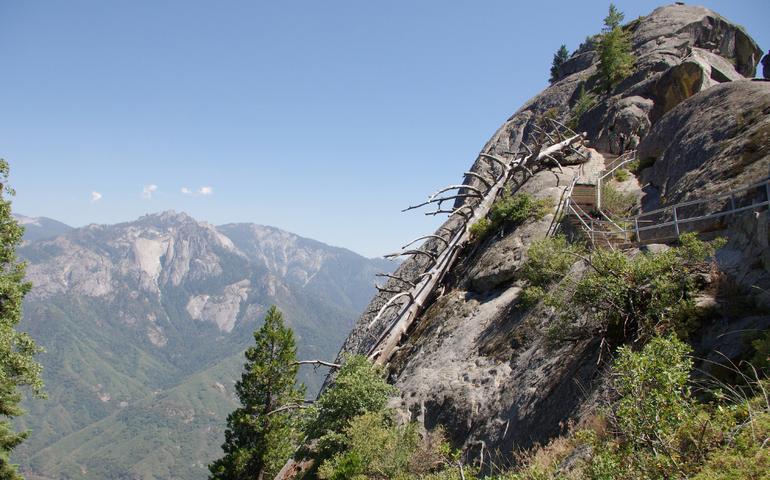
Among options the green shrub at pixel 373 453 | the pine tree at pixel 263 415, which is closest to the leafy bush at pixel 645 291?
the green shrub at pixel 373 453

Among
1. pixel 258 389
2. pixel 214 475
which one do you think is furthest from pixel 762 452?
pixel 214 475

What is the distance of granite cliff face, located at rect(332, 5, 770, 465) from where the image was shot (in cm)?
867

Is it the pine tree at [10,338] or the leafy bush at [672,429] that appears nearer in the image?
the leafy bush at [672,429]

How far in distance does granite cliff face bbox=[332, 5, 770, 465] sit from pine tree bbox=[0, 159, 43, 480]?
12.7m

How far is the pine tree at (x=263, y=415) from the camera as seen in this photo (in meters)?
26.4

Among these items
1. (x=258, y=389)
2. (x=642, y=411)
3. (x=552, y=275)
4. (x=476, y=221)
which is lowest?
(x=258, y=389)

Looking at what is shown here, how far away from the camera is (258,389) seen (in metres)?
27.6

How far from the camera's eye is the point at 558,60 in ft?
212

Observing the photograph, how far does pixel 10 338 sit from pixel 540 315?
56.1 feet

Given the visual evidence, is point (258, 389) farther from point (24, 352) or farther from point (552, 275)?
point (552, 275)

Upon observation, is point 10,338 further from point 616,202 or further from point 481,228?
point 616,202

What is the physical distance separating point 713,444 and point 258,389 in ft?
84.6

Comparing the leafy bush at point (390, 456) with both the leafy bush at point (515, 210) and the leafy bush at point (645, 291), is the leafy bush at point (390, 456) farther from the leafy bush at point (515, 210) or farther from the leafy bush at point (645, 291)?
the leafy bush at point (515, 210)

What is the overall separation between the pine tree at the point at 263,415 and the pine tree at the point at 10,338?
10653 mm
